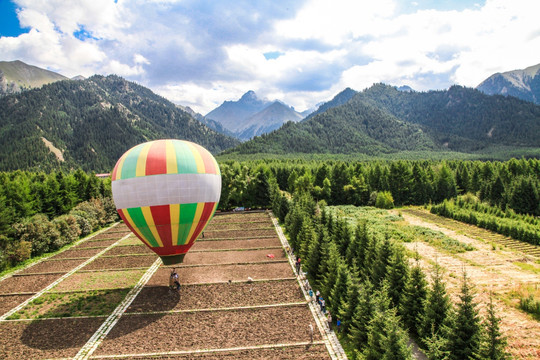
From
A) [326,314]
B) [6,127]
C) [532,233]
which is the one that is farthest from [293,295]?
[6,127]

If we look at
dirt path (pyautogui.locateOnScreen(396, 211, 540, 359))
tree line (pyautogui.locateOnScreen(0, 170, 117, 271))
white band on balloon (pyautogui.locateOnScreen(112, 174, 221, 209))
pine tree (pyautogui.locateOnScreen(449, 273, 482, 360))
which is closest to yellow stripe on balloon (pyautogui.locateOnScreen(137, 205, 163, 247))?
white band on balloon (pyautogui.locateOnScreen(112, 174, 221, 209))

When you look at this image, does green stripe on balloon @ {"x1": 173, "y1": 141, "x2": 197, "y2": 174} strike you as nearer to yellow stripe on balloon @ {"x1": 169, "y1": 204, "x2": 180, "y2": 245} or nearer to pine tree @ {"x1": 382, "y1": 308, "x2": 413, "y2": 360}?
yellow stripe on balloon @ {"x1": 169, "y1": 204, "x2": 180, "y2": 245}

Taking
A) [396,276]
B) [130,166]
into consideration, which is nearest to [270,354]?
[396,276]

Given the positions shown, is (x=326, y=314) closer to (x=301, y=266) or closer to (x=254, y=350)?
(x=254, y=350)

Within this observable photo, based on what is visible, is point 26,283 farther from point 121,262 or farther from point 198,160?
point 198,160

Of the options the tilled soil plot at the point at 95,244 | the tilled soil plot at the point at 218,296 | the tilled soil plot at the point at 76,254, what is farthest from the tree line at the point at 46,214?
the tilled soil plot at the point at 218,296

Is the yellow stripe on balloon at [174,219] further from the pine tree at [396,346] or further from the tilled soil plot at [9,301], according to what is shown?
the pine tree at [396,346]

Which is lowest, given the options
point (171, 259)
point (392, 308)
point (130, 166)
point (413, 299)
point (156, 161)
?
point (392, 308)
